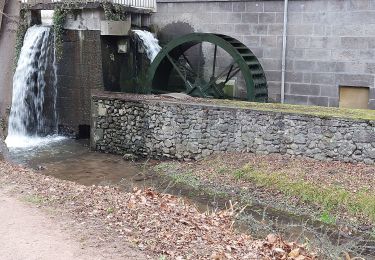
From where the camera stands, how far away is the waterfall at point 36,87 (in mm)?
13805

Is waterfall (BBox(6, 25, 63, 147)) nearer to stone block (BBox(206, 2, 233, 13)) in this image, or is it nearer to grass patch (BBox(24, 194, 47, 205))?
stone block (BBox(206, 2, 233, 13))

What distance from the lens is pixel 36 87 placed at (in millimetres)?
14070

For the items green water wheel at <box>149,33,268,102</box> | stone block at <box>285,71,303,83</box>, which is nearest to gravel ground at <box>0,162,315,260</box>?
green water wheel at <box>149,33,268,102</box>

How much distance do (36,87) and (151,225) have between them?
33.4ft

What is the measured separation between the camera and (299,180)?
877 centimetres

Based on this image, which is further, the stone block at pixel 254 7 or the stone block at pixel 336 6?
the stone block at pixel 254 7

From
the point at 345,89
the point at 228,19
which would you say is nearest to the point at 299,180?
the point at 345,89

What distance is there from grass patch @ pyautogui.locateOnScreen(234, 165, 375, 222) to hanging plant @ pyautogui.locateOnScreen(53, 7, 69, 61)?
6656 millimetres

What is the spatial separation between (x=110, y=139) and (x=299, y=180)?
16.5 ft

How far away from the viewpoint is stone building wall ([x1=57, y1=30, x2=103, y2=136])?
1328 cm

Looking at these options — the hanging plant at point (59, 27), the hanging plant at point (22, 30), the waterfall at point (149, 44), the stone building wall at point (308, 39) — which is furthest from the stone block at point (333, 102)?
the hanging plant at point (22, 30)

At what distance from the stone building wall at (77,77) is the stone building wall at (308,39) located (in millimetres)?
3124

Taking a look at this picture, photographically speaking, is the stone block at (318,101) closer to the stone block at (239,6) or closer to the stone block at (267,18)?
the stone block at (267,18)

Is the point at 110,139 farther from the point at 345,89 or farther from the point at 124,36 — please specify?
the point at 345,89
